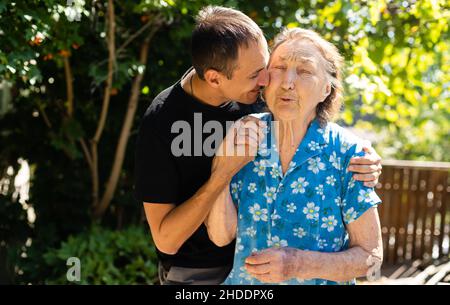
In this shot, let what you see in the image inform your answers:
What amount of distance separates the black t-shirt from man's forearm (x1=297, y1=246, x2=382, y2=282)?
0.48m

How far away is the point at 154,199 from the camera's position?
231 cm

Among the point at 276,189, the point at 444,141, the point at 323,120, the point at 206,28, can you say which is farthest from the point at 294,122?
the point at 444,141

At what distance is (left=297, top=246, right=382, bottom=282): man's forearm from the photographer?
2.02 meters

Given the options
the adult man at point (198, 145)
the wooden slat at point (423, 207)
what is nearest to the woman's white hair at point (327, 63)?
the adult man at point (198, 145)

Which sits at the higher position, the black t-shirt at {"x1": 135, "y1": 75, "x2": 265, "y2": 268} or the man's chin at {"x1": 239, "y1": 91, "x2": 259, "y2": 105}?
the man's chin at {"x1": 239, "y1": 91, "x2": 259, "y2": 105}

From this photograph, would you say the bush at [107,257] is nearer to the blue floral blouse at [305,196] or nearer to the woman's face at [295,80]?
the blue floral blouse at [305,196]

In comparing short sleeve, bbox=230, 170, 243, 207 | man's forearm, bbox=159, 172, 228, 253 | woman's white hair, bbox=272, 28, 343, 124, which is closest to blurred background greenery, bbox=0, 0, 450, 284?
woman's white hair, bbox=272, 28, 343, 124

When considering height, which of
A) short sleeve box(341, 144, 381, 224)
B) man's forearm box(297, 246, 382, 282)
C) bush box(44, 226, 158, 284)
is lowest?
bush box(44, 226, 158, 284)

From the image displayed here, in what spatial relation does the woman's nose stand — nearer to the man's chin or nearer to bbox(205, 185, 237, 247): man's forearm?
the man's chin

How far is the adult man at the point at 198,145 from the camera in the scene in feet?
7.22

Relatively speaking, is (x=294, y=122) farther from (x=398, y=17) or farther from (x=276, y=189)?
(x=398, y=17)

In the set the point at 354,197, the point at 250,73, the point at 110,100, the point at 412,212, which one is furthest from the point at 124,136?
the point at 412,212

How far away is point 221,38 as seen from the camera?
88.3 inches

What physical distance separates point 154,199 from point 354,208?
797 mm
